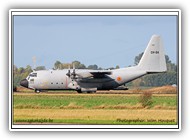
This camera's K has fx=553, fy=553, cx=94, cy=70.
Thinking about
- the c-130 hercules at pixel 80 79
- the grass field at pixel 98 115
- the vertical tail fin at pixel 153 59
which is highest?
the vertical tail fin at pixel 153 59

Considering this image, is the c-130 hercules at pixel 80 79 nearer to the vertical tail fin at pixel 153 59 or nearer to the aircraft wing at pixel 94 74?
the aircraft wing at pixel 94 74

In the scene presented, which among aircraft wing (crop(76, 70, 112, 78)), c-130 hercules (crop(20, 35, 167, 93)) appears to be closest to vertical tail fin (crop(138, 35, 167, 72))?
c-130 hercules (crop(20, 35, 167, 93))

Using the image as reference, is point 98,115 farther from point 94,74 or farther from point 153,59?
point 94,74

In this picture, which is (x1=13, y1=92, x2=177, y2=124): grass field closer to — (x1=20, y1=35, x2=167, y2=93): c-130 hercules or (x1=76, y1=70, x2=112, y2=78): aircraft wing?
(x1=20, y1=35, x2=167, y2=93): c-130 hercules

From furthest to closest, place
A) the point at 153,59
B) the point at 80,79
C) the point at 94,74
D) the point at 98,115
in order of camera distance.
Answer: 1. the point at 80,79
2. the point at 94,74
3. the point at 153,59
4. the point at 98,115

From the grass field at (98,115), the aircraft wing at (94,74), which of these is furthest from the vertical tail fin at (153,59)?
the grass field at (98,115)

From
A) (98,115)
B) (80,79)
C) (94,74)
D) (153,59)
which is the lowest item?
(98,115)

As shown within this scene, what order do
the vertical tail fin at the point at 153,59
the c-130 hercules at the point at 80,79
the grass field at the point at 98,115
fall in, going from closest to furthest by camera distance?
the grass field at the point at 98,115 < the vertical tail fin at the point at 153,59 < the c-130 hercules at the point at 80,79

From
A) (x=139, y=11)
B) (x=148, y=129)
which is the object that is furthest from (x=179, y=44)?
(x=148, y=129)

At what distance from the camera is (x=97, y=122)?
548 inches

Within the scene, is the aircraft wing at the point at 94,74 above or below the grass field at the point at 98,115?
above

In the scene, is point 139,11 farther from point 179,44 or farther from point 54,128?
point 54,128

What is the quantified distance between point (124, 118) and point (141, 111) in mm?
1624

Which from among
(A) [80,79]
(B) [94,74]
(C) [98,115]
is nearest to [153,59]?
(B) [94,74]
